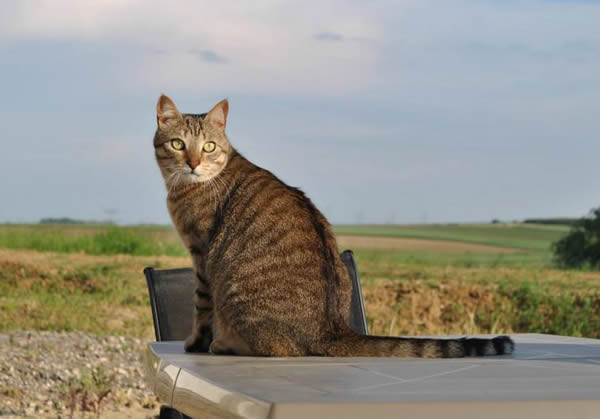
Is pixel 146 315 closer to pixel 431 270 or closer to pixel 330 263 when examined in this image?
pixel 431 270

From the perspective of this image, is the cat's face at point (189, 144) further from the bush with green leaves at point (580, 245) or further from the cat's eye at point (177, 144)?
the bush with green leaves at point (580, 245)

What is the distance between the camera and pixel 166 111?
2842mm

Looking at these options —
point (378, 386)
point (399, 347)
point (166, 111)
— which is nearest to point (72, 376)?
point (166, 111)

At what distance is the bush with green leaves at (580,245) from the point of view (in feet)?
29.6

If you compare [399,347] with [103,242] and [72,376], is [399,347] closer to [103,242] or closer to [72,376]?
[72,376]

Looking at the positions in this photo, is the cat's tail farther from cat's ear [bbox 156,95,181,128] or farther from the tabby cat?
cat's ear [bbox 156,95,181,128]

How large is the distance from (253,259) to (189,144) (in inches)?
21.1

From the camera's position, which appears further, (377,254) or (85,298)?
(377,254)

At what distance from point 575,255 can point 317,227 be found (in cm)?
729

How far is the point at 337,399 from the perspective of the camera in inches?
55.6

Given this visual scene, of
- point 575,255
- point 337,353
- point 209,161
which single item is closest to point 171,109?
Answer: point 209,161

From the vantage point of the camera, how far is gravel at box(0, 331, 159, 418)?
15.0ft

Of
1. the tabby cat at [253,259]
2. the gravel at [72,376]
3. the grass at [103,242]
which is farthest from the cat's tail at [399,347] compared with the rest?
the grass at [103,242]

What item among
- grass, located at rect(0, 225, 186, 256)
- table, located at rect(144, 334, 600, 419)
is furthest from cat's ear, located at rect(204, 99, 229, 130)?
grass, located at rect(0, 225, 186, 256)
